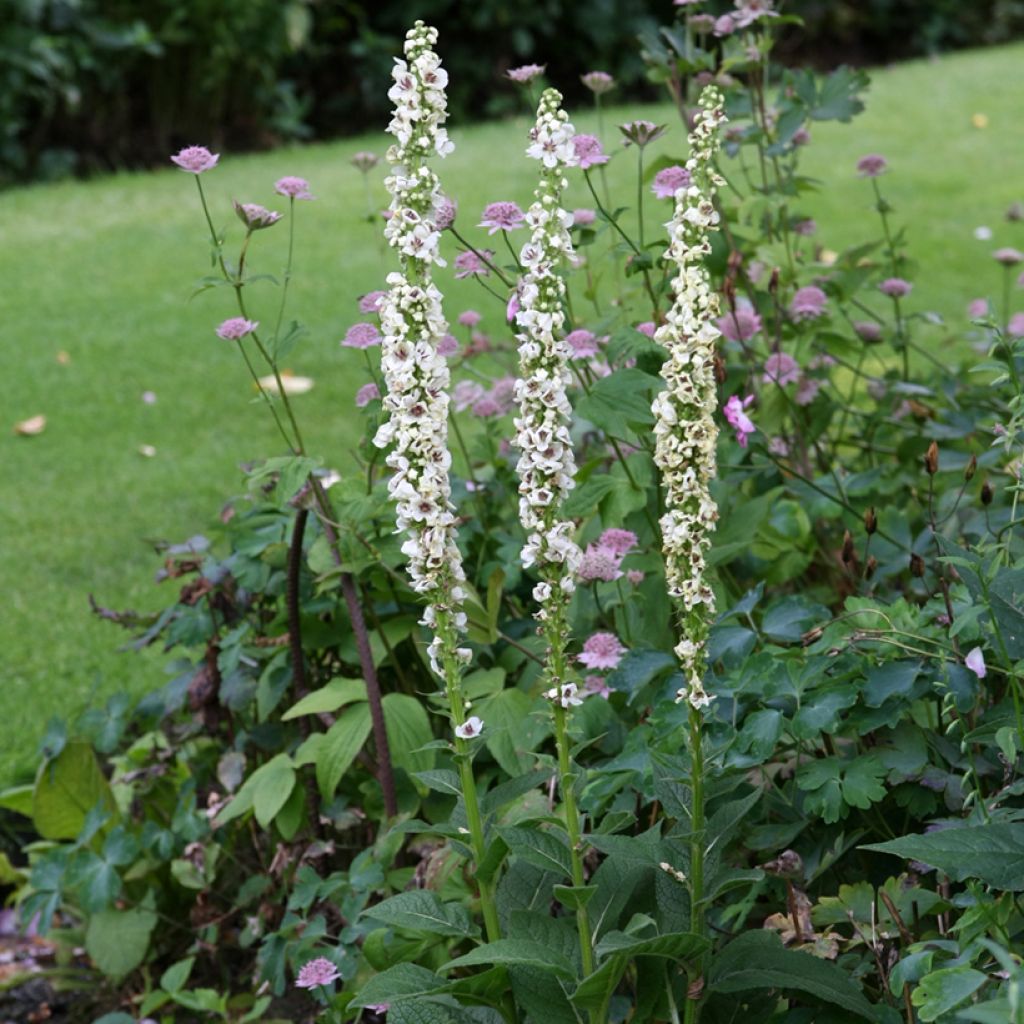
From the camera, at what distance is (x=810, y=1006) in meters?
1.88

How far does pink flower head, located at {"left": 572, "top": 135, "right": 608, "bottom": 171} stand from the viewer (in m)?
2.33

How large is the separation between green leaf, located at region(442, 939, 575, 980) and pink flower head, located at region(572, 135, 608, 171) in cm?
120

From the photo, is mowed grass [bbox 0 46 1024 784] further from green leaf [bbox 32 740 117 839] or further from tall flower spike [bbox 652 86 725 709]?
tall flower spike [bbox 652 86 725 709]

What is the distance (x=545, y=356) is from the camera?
5.29ft

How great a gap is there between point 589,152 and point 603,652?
2.58 ft

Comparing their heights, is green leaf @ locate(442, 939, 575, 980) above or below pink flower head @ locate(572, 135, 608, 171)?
below

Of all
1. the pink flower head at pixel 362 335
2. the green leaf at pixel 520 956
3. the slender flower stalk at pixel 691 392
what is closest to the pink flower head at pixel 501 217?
the pink flower head at pixel 362 335

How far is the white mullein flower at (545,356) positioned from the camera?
1609mm

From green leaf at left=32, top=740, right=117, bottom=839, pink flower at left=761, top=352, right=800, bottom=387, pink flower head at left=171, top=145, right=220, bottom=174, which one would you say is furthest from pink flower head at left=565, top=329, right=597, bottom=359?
green leaf at left=32, top=740, right=117, bottom=839

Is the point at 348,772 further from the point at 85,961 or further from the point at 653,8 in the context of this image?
the point at 653,8

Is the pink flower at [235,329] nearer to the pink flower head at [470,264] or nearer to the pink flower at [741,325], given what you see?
the pink flower head at [470,264]

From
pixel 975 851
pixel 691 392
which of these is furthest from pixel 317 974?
pixel 691 392

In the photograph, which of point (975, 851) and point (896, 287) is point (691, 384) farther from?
point (896, 287)

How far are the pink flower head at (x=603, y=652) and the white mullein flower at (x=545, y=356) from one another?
63cm
